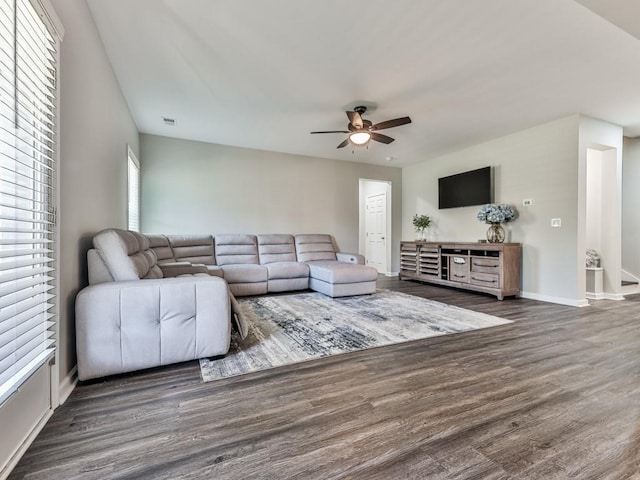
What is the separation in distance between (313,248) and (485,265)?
2.83 m

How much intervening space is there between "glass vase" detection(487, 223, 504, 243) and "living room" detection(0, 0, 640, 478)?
20 centimetres

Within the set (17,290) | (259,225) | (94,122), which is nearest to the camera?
(17,290)

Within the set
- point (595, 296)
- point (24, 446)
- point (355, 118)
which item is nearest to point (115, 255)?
point (24, 446)

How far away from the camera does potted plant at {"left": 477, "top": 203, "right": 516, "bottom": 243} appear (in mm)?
4441

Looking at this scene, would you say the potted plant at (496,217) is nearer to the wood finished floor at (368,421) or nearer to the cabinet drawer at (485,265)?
the cabinet drawer at (485,265)

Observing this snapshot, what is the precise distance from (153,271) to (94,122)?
1318mm

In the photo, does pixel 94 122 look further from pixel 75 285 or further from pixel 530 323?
pixel 530 323

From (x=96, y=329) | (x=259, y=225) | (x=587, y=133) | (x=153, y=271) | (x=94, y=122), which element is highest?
(x=587, y=133)

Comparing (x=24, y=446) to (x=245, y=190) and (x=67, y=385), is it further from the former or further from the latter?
(x=245, y=190)

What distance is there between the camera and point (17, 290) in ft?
3.82

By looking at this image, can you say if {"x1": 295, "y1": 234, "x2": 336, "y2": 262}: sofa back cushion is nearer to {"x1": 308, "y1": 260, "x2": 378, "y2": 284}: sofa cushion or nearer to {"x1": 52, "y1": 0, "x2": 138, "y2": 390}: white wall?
{"x1": 308, "y1": 260, "x2": 378, "y2": 284}: sofa cushion

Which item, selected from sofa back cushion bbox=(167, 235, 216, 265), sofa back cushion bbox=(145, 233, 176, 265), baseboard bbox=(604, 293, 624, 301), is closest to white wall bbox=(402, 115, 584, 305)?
baseboard bbox=(604, 293, 624, 301)

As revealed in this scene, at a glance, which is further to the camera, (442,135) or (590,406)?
(442,135)

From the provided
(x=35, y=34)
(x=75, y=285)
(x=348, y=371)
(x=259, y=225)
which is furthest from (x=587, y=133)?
(x=75, y=285)
